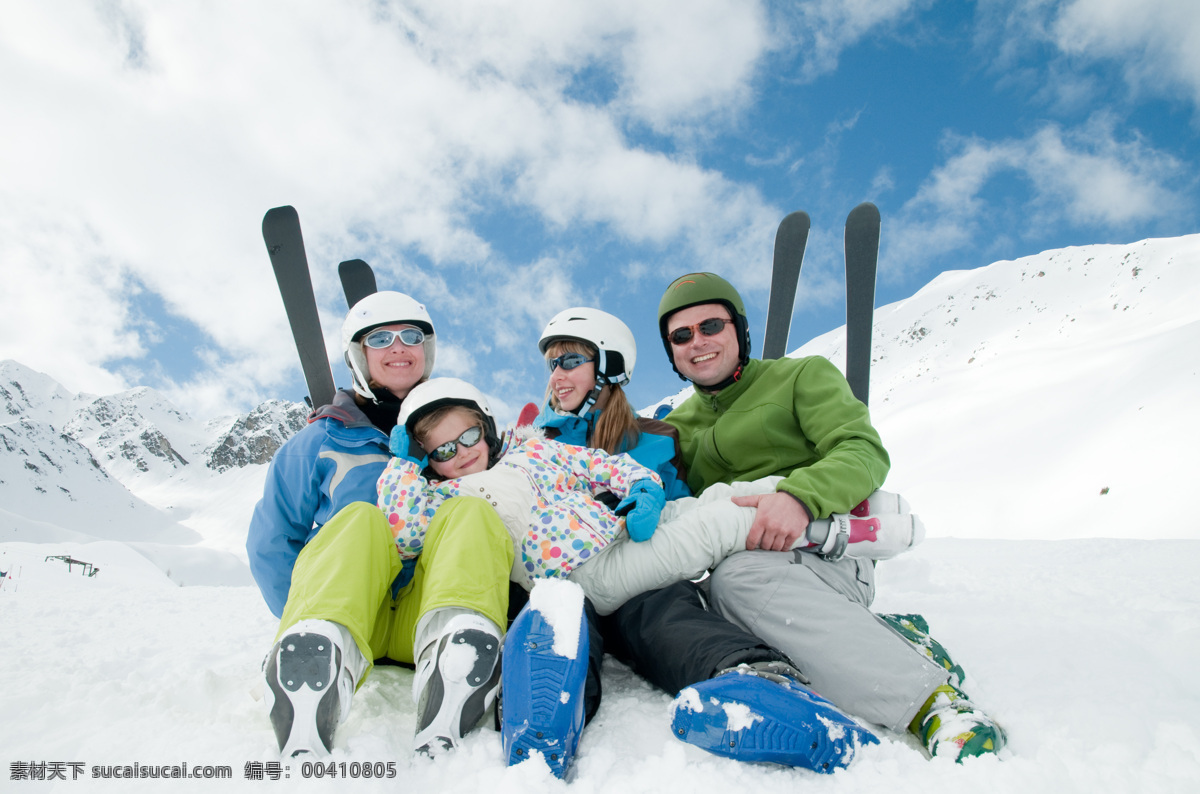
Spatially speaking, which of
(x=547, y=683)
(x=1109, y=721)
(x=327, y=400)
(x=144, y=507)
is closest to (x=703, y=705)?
(x=547, y=683)

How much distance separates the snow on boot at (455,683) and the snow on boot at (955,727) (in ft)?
3.83

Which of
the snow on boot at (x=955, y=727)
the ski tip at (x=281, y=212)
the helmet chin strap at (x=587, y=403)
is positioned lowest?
the snow on boot at (x=955, y=727)

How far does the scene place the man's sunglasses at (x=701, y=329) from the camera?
3.14 metres

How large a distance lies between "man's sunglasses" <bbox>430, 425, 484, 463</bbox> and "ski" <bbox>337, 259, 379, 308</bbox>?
3048 mm

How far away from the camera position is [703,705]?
1416mm

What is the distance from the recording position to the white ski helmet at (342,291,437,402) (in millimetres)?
3150

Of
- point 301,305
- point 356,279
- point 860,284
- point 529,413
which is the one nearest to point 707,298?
point 529,413

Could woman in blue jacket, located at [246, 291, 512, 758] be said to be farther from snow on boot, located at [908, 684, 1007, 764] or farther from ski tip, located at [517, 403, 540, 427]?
snow on boot, located at [908, 684, 1007, 764]

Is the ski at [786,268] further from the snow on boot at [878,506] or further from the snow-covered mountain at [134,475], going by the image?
the snow-covered mountain at [134,475]

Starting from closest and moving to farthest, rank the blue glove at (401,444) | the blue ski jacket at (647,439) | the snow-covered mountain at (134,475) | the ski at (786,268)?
the blue glove at (401,444), the blue ski jacket at (647,439), the ski at (786,268), the snow-covered mountain at (134,475)

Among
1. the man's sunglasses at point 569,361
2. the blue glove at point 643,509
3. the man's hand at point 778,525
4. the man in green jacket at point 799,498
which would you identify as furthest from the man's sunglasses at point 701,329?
the man's hand at point 778,525

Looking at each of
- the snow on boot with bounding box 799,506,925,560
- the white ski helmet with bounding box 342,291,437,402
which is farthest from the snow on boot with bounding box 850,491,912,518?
the white ski helmet with bounding box 342,291,437,402

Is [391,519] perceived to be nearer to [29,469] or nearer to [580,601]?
[580,601]

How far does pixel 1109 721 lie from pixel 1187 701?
45 centimetres
